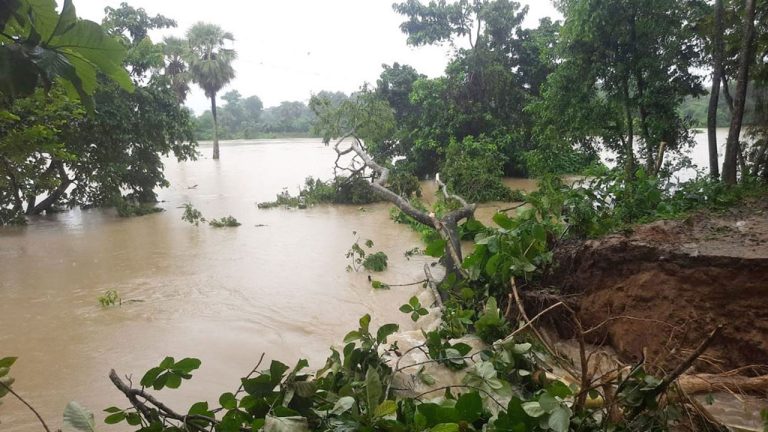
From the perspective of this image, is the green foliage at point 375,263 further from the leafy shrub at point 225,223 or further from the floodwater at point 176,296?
the leafy shrub at point 225,223

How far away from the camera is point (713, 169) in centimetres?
787

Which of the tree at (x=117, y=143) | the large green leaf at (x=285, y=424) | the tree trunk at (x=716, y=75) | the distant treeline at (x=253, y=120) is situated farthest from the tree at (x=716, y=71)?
the distant treeline at (x=253, y=120)

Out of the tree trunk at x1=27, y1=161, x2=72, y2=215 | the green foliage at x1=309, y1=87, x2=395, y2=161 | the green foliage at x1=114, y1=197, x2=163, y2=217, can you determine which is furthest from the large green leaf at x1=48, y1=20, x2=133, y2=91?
the tree trunk at x1=27, y1=161, x2=72, y2=215

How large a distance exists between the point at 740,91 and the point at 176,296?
9.15 m

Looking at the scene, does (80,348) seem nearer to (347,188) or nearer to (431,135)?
(347,188)

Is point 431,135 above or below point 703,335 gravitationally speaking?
above

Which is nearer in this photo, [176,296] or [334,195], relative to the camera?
[176,296]

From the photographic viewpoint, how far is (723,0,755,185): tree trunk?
6605mm

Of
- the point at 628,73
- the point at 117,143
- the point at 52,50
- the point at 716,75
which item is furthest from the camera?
the point at 117,143

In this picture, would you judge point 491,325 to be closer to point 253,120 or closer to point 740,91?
point 740,91

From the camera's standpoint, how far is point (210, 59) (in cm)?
3002

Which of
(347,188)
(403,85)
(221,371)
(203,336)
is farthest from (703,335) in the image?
(403,85)

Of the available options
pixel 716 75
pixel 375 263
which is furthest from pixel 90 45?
pixel 716 75

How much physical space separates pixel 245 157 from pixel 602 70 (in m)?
27.6
